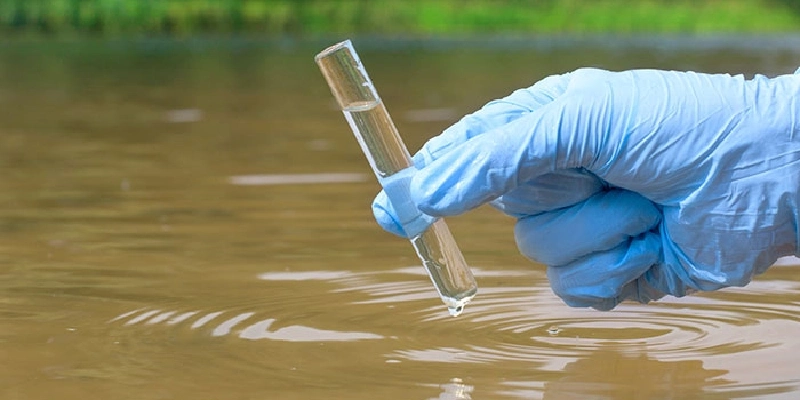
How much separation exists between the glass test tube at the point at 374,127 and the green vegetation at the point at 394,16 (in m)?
27.0

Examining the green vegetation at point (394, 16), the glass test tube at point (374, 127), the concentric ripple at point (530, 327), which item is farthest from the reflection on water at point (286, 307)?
the green vegetation at point (394, 16)

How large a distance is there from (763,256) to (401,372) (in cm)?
62

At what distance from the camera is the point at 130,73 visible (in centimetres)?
1413

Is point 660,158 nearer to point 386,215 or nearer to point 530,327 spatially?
point 386,215

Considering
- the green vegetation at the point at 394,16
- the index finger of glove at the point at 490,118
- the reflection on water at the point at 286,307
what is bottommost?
the green vegetation at the point at 394,16

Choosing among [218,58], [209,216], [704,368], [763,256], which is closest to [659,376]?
[704,368]

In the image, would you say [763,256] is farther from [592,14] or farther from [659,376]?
[592,14]

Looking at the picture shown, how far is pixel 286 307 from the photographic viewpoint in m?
2.90

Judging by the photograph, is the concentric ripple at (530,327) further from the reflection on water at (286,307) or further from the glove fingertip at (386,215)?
the glove fingertip at (386,215)

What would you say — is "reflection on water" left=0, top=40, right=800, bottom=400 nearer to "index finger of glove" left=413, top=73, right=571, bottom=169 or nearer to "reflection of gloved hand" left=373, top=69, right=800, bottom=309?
"reflection of gloved hand" left=373, top=69, right=800, bottom=309

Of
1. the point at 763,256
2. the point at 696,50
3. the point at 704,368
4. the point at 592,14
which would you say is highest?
the point at 763,256

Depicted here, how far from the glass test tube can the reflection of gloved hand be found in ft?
0.20

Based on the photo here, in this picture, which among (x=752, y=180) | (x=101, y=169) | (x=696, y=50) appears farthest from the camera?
(x=696, y=50)

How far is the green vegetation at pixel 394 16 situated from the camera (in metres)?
30.4
